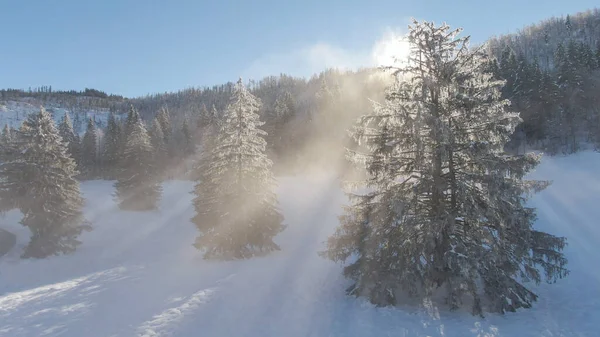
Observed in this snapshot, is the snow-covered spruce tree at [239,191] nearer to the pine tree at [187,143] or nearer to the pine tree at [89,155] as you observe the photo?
the pine tree at [187,143]

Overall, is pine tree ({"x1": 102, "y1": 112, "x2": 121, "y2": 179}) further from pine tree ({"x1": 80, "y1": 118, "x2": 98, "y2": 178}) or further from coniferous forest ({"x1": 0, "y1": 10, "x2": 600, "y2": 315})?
coniferous forest ({"x1": 0, "y1": 10, "x2": 600, "y2": 315})

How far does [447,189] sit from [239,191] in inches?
511

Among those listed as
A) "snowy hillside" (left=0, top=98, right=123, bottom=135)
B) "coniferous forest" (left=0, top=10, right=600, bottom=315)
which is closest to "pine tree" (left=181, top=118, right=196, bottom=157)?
"coniferous forest" (left=0, top=10, right=600, bottom=315)

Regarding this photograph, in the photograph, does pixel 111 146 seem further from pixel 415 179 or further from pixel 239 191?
pixel 415 179

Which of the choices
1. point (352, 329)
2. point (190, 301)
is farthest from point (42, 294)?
point (352, 329)

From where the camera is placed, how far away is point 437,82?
10.7 m

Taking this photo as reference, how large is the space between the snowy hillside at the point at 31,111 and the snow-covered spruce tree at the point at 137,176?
152370 mm

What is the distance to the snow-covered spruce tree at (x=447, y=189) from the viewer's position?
9805 mm

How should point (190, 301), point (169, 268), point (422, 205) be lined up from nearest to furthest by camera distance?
point (422, 205), point (190, 301), point (169, 268)

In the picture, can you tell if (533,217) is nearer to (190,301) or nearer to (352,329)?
(352,329)

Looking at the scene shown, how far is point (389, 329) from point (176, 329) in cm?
598

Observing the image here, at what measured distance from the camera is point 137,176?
36.6 meters

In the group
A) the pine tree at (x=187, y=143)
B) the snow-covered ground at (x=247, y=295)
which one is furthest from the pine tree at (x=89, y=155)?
the snow-covered ground at (x=247, y=295)

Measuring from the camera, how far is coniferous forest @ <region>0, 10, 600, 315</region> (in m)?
9.97
